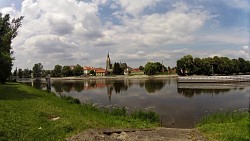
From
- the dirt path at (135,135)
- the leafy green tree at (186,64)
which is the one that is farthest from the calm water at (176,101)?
the leafy green tree at (186,64)

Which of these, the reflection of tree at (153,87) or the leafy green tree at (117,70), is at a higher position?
the leafy green tree at (117,70)

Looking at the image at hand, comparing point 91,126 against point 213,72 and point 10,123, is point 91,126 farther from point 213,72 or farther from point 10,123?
A: point 213,72

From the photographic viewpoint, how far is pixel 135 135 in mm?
14820

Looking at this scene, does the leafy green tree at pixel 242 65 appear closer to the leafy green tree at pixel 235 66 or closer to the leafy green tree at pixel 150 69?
the leafy green tree at pixel 235 66

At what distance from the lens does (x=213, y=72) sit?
448 feet

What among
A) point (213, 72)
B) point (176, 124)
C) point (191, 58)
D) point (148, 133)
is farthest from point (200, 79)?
point (148, 133)

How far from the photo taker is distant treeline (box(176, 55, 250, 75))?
425 feet

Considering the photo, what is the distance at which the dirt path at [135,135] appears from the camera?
44.9 feet

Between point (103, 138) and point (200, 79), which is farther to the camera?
point (200, 79)

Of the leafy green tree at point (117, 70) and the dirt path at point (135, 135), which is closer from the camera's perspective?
the dirt path at point (135, 135)

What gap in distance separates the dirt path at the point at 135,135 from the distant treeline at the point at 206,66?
116 meters

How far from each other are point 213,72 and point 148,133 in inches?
5026

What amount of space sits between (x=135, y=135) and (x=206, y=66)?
12229 cm

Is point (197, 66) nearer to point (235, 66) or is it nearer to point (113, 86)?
point (235, 66)
